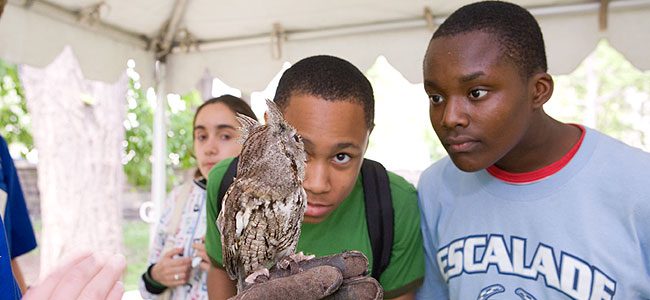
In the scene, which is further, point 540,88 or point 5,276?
point 540,88

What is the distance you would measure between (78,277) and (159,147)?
3570 mm

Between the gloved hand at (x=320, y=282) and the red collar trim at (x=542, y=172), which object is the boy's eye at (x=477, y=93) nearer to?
the red collar trim at (x=542, y=172)

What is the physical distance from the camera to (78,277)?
2.92 feet

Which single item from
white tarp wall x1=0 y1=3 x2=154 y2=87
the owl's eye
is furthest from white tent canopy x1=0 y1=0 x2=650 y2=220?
the owl's eye

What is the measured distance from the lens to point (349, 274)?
4.03 feet

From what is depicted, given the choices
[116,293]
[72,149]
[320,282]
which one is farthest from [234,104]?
[72,149]

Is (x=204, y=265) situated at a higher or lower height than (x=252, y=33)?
lower

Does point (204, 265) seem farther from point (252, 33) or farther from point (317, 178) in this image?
point (252, 33)

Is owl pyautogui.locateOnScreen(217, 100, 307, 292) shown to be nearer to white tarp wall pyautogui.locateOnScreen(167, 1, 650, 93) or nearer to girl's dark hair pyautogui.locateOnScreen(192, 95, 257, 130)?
girl's dark hair pyautogui.locateOnScreen(192, 95, 257, 130)

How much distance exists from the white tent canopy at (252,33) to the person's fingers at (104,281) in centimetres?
242

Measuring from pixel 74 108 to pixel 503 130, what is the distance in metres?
4.59

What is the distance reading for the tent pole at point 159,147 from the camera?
4133mm

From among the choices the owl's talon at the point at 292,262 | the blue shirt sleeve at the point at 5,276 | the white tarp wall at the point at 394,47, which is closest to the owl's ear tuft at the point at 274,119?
the owl's talon at the point at 292,262

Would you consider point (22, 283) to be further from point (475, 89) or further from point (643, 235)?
point (643, 235)
